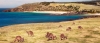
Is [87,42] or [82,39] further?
[82,39]

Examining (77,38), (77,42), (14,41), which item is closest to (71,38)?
(77,38)

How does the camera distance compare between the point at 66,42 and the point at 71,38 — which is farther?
the point at 71,38

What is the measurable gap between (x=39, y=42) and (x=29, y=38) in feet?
11.4

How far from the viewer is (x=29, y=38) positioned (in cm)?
3350

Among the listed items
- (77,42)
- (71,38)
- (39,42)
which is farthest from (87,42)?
(39,42)

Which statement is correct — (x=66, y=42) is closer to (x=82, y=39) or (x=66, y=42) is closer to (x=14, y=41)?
(x=82, y=39)

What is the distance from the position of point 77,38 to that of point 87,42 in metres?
3.12

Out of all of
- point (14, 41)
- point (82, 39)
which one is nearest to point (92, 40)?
point (82, 39)

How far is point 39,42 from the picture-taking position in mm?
30438

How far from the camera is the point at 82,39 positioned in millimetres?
32312

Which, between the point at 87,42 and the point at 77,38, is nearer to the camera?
the point at 87,42

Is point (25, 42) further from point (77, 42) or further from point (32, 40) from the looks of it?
point (77, 42)

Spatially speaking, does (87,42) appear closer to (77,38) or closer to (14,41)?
(77,38)

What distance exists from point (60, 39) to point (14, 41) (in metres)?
6.32
